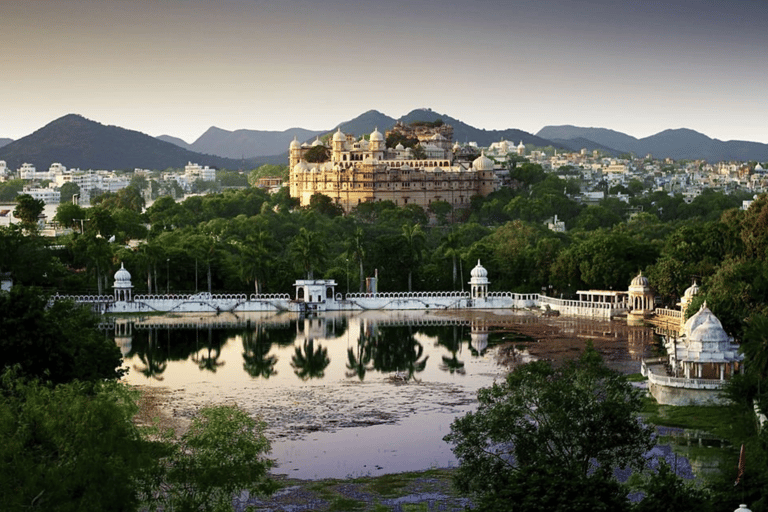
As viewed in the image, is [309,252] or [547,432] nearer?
[547,432]

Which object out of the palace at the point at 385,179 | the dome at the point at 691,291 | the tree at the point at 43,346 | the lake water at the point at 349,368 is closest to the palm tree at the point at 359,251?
the lake water at the point at 349,368

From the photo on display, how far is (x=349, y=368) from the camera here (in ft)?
188

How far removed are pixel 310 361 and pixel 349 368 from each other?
2.70 m

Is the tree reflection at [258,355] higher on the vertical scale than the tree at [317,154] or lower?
lower

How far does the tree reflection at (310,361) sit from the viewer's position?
5559 cm

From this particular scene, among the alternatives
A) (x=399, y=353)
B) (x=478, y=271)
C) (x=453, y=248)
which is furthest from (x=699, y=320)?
(x=453, y=248)

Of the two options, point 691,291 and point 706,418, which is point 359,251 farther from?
point 706,418

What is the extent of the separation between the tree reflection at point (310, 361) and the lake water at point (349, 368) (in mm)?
45

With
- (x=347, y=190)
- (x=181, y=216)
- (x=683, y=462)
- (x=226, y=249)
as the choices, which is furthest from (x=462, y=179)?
(x=683, y=462)

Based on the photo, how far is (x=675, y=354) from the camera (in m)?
48.2

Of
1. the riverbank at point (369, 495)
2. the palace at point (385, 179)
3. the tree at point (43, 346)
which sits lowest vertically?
the riverbank at point (369, 495)

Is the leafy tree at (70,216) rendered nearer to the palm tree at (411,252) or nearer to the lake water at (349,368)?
the palm tree at (411,252)

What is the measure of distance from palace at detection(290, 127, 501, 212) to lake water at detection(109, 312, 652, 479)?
7046cm

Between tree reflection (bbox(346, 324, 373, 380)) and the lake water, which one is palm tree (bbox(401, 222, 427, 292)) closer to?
the lake water
